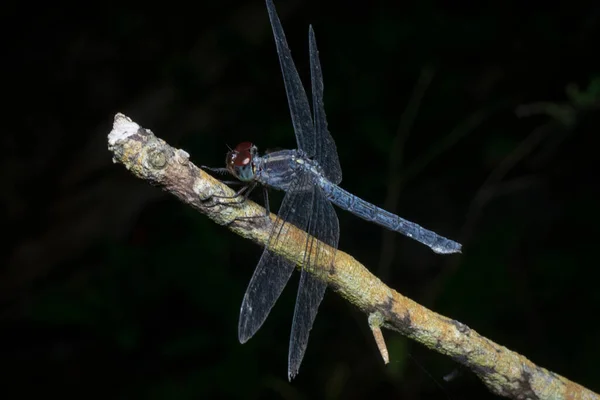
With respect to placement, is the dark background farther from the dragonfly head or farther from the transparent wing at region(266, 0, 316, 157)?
the dragonfly head

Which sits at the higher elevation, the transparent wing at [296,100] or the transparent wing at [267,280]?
the transparent wing at [296,100]

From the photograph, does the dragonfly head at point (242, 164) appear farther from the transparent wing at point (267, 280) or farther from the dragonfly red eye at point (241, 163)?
the transparent wing at point (267, 280)

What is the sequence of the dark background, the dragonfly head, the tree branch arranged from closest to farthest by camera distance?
the tree branch, the dragonfly head, the dark background

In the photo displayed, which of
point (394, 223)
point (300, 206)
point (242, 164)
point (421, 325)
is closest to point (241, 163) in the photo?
point (242, 164)

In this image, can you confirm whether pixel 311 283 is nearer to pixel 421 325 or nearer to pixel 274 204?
pixel 421 325

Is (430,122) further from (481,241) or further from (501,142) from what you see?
(481,241)

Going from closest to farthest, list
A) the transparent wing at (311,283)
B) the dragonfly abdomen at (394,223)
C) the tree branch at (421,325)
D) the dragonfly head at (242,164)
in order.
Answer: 1. the tree branch at (421,325)
2. the transparent wing at (311,283)
3. the dragonfly head at (242,164)
4. the dragonfly abdomen at (394,223)

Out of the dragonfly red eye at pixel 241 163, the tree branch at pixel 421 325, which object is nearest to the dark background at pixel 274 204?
the dragonfly red eye at pixel 241 163

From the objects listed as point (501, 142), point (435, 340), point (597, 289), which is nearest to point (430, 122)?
point (501, 142)

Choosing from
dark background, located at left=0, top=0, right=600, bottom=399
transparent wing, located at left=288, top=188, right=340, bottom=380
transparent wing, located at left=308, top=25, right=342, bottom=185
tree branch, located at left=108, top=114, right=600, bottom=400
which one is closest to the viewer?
tree branch, located at left=108, top=114, right=600, bottom=400

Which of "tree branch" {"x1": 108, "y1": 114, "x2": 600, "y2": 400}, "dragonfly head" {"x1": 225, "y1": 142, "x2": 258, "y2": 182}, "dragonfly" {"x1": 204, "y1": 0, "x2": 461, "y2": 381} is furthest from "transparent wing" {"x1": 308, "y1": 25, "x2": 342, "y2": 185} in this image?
"tree branch" {"x1": 108, "y1": 114, "x2": 600, "y2": 400}
